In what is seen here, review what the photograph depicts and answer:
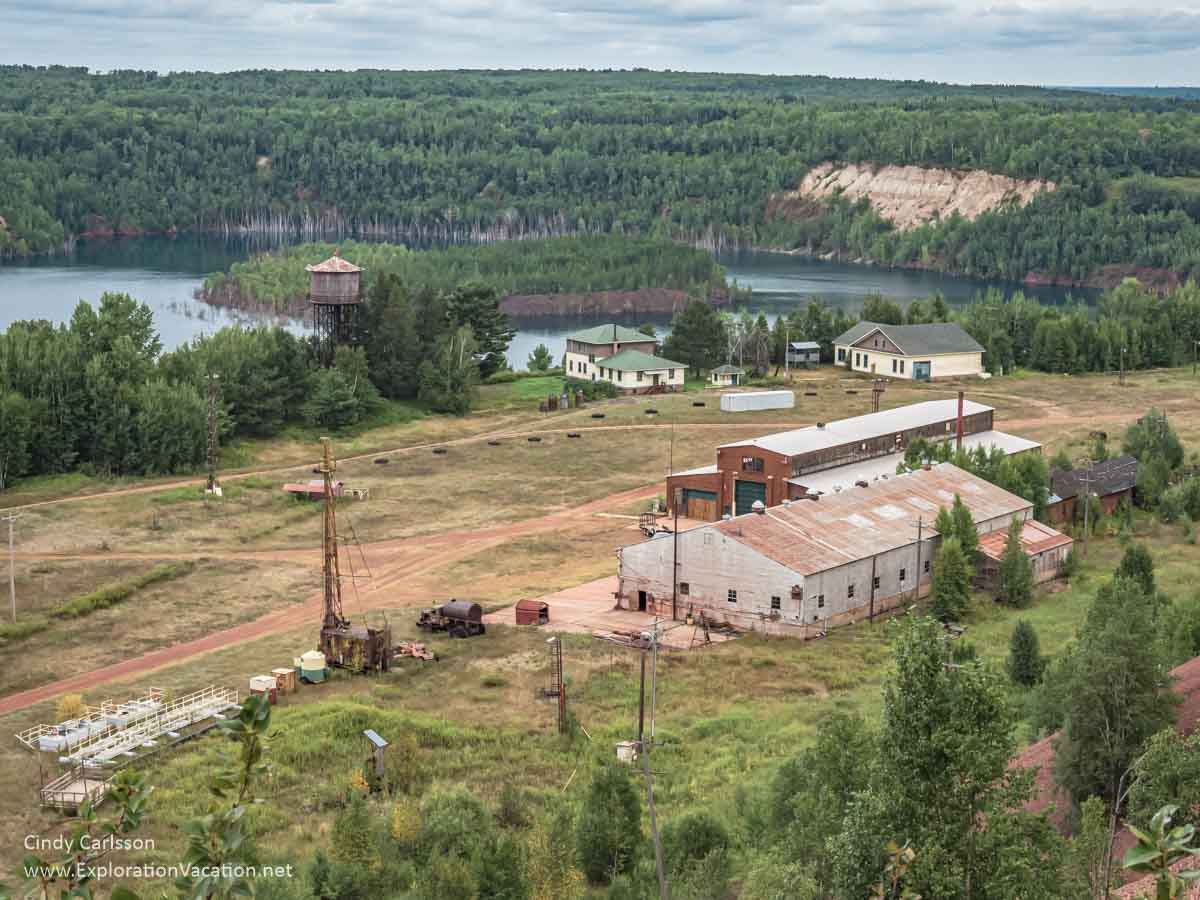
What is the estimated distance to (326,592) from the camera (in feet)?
159

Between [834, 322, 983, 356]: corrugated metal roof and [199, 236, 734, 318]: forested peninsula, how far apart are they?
49.1 metres

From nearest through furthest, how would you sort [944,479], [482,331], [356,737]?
[356,737]
[944,479]
[482,331]

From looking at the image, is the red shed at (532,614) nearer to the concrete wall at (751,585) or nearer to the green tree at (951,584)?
the concrete wall at (751,585)

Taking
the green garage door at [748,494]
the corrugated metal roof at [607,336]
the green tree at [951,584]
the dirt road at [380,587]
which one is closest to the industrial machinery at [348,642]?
the dirt road at [380,587]

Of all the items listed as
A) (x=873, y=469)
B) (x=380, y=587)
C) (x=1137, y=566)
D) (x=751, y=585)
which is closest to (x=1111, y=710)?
(x=751, y=585)

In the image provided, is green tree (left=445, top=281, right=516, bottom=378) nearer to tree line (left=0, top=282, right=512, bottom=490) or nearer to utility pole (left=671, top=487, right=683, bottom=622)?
tree line (left=0, top=282, right=512, bottom=490)

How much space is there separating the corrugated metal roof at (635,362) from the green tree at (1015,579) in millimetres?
48164

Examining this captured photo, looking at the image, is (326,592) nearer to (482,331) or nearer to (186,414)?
(186,414)

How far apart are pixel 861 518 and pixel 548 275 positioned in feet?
358

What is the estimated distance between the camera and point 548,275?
164250 mm

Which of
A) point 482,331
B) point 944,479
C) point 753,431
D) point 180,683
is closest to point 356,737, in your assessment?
point 180,683

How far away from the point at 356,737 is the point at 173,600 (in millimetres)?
16579

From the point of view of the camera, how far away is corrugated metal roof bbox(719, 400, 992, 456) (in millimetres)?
68125

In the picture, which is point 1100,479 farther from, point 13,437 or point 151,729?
point 13,437
